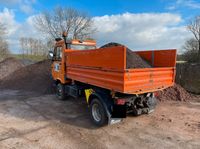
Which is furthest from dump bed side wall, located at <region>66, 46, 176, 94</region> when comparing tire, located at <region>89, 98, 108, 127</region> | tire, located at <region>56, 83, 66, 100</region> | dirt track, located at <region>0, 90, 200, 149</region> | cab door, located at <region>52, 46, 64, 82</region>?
tire, located at <region>56, 83, 66, 100</region>

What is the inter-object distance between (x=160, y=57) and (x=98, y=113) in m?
2.54

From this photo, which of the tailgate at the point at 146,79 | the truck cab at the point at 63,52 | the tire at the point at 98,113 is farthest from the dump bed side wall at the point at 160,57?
the truck cab at the point at 63,52

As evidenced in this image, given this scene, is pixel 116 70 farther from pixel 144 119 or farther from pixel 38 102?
pixel 38 102

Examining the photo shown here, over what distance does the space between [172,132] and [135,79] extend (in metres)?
1.76

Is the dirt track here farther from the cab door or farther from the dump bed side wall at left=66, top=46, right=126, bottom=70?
the dump bed side wall at left=66, top=46, right=126, bottom=70

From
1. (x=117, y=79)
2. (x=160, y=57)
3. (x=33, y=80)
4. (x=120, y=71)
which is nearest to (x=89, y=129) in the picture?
(x=117, y=79)

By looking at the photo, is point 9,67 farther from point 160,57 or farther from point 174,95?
point 160,57

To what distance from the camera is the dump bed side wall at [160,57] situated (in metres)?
5.16

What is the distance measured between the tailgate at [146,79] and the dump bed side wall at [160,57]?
0.24 metres

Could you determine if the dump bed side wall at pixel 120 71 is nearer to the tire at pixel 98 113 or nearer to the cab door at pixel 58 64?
the tire at pixel 98 113

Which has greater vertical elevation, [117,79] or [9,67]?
[117,79]

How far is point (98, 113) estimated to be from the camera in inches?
203

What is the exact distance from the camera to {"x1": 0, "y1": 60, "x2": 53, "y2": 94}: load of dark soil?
10.8m

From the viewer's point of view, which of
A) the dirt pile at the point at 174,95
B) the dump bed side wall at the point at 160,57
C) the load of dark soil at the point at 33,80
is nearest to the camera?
the dump bed side wall at the point at 160,57
